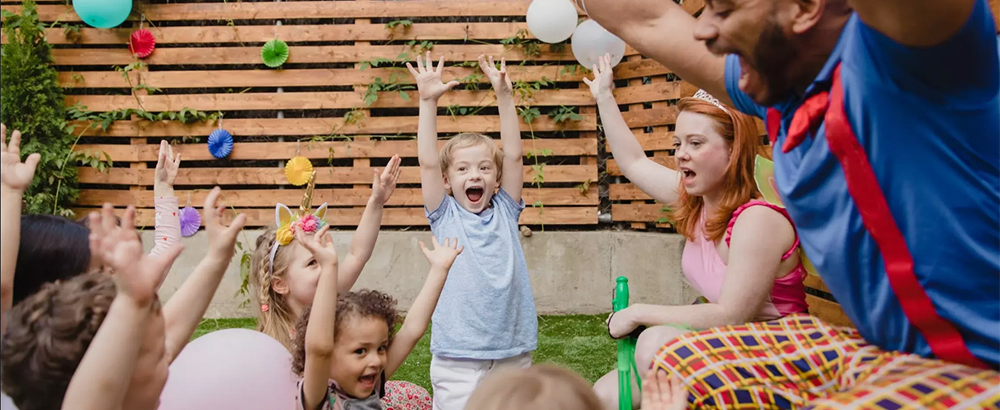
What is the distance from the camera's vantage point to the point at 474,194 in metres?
2.94

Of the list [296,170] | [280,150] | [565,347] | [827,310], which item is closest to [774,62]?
[827,310]

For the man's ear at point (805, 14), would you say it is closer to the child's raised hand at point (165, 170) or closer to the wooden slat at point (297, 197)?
the child's raised hand at point (165, 170)

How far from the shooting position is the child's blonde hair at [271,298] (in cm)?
253

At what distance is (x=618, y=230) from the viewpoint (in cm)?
553

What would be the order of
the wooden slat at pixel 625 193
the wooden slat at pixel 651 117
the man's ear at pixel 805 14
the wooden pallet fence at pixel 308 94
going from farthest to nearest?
the wooden pallet fence at pixel 308 94 < the wooden slat at pixel 625 193 < the wooden slat at pixel 651 117 < the man's ear at pixel 805 14

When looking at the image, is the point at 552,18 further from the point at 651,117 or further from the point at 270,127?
the point at 270,127

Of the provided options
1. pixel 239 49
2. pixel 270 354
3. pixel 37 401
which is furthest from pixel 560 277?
pixel 37 401

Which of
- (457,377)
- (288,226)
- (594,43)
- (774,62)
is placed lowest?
(457,377)

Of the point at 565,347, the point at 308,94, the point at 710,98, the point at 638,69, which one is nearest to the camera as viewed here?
the point at 710,98

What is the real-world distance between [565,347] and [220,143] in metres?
3.10

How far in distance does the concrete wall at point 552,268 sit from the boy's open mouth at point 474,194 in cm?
253

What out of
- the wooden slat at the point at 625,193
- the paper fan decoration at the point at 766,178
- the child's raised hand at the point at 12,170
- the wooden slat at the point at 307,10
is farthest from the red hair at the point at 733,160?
the wooden slat at the point at 307,10

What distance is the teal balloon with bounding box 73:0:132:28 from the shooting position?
16.8 ft

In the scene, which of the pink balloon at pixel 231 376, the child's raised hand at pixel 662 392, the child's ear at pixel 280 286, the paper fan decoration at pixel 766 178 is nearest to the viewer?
the child's raised hand at pixel 662 392
